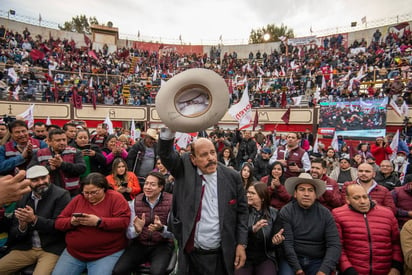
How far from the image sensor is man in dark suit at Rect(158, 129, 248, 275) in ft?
7.14

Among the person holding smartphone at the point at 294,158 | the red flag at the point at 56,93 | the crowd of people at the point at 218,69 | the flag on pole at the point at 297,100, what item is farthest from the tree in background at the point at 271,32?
the person holding smartphone at the point at 294,158

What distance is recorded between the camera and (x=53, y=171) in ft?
11.7

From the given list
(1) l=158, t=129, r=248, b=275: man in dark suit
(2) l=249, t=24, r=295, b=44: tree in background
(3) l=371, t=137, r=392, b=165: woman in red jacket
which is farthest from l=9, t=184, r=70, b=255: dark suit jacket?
(2) l=249, t=24, r=295, b=44: tree in background

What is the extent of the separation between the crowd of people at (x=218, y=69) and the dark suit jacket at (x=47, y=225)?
13.2 meters

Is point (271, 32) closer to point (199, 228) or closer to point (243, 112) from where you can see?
point (243, 112)

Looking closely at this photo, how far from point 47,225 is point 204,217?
6.50 ft

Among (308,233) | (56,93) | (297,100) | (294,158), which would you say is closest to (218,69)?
(297,100)

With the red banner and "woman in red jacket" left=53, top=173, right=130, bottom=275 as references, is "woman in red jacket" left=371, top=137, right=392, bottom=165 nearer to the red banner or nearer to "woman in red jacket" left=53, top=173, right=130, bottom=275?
"woman in red jacket" left=53, top=173, right=130, bottom=275

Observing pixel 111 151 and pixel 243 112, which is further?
pixel 243 112

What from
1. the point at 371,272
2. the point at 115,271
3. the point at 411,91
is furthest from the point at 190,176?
the point at 411,91

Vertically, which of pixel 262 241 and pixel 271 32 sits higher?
pixel 271 32

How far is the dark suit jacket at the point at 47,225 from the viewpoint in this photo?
293cm

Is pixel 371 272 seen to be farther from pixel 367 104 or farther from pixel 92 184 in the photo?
A: pixel 367 104

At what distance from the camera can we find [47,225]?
9.63ft
